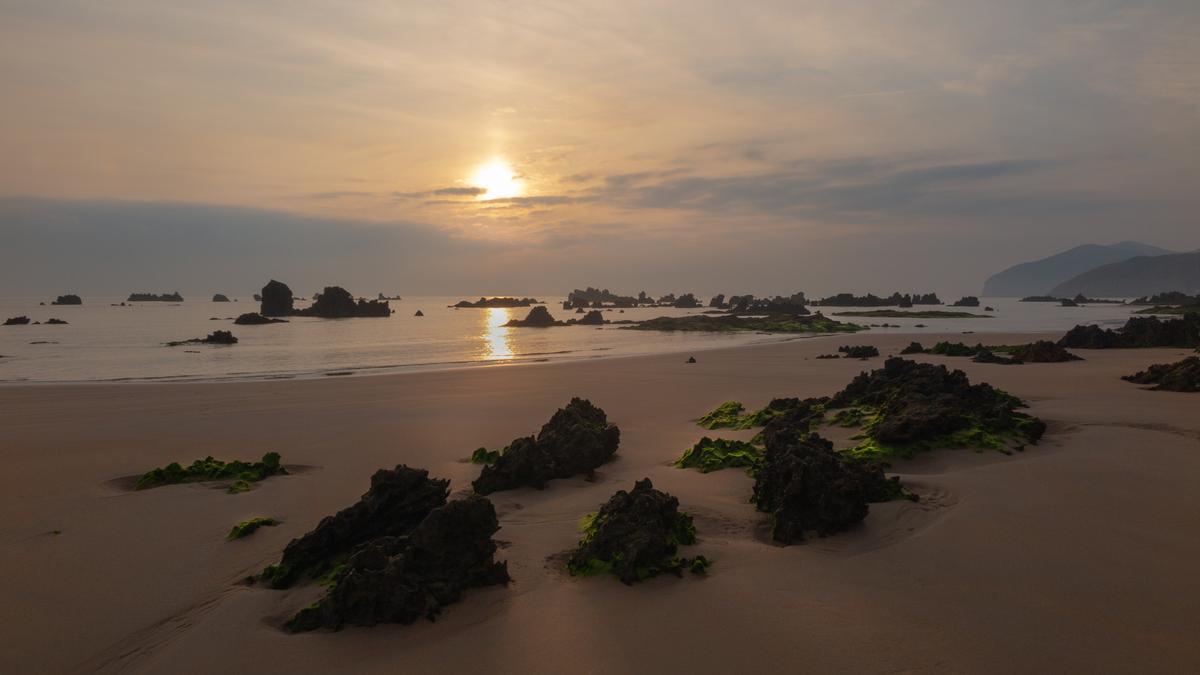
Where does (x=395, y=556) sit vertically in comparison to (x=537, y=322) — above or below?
below

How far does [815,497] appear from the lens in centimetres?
609

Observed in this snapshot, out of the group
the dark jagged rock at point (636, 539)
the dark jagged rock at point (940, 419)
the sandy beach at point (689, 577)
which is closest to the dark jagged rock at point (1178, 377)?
the sandy beach at point (689, 577)

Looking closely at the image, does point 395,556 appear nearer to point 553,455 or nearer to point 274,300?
point 553,455

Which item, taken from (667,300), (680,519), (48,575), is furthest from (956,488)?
(667,300)

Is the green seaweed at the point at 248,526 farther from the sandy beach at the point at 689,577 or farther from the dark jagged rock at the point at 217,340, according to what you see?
the dark jagged rock at the point at 217,340

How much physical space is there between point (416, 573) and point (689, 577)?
2184mm

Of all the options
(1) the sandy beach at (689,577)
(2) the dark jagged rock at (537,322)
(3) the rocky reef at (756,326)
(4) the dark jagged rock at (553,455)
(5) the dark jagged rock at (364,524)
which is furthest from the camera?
(2) the dark jagged rock at (537,322)

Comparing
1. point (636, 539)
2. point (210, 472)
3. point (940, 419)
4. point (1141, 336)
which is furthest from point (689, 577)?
point (1141, 336)

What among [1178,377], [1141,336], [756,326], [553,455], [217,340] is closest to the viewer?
[553,455]

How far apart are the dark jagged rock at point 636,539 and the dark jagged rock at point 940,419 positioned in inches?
165

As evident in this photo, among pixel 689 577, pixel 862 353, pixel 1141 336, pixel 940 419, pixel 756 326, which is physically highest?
pixel 1141 336

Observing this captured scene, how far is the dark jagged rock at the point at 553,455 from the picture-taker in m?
8.22

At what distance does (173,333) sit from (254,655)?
6033 cm

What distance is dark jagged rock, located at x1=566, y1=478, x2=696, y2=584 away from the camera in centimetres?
524
